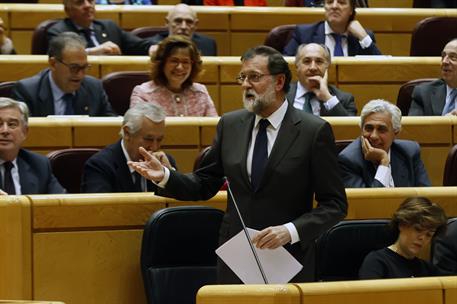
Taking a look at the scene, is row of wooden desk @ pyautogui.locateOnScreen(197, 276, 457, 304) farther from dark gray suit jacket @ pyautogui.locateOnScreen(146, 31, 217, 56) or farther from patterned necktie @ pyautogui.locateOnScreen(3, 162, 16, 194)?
dark gray suit jacket @ pyautogui.locateOnScreen(146, 31, 217, 56)

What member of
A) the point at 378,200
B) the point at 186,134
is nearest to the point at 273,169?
the point at 378,200

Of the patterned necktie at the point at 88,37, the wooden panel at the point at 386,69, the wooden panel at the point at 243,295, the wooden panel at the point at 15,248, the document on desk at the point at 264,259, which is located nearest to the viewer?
the wooden panel at the point at 243,295

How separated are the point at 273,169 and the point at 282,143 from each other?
59mm

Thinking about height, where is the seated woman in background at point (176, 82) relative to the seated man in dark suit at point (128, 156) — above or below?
above

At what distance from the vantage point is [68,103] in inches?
138

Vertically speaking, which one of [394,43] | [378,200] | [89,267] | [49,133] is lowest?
[89,267]

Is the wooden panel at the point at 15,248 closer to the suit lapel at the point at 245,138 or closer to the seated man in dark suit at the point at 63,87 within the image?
the suit lapel at the point at 245,138

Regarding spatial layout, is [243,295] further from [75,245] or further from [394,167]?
[394,167]

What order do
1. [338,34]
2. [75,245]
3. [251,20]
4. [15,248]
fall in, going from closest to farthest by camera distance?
[15,248], [75,245], [338,34], [251,20]

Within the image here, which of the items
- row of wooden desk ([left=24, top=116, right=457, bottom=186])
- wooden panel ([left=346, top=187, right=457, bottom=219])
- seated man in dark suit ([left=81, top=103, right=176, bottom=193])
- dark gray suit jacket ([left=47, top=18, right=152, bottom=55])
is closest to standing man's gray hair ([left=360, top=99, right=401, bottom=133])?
row of wooden desk ([left=24, top=116, right=457, bottom=186])

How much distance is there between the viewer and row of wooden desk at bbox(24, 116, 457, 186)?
320 cm

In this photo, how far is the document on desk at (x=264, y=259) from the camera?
215cm

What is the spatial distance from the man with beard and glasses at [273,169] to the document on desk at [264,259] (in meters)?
0.04

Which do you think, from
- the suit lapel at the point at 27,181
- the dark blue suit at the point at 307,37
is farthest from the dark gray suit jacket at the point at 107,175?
the dark blue suit at the point at 307,37
